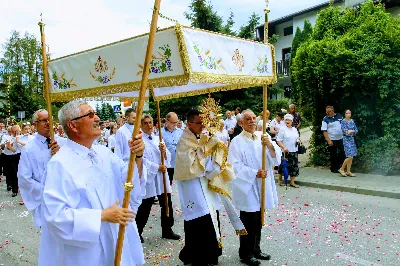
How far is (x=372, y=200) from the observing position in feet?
26.7

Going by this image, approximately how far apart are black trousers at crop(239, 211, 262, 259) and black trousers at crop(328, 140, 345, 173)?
6.63 metres

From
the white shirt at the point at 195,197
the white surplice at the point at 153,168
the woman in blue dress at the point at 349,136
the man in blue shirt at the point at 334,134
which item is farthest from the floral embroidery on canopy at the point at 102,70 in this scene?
the man in blue shirt at the point at 334,134

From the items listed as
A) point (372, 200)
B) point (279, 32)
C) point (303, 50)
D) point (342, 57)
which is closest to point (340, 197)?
point (372, 200)

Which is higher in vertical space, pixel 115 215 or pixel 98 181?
pixel 98 181

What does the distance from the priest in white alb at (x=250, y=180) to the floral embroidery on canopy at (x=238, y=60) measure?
0.94 m

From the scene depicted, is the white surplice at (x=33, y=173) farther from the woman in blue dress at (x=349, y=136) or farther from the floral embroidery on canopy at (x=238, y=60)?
the woman in blue dress at (x=349, y=136)

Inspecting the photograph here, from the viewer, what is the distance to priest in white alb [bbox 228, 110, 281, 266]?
4871 millimetres

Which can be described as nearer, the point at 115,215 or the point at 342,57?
the point at 115,215

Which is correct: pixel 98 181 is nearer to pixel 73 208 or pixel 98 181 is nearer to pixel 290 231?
pixel 73 208

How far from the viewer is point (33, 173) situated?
183 inches

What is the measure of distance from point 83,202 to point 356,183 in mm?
8236

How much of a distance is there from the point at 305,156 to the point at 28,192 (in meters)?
11.2

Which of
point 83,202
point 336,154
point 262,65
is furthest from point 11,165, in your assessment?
point 83,202

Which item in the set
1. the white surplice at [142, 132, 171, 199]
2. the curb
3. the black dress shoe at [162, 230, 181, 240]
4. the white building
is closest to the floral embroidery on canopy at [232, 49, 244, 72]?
the white surplice at [142, 132, 171, 199]
